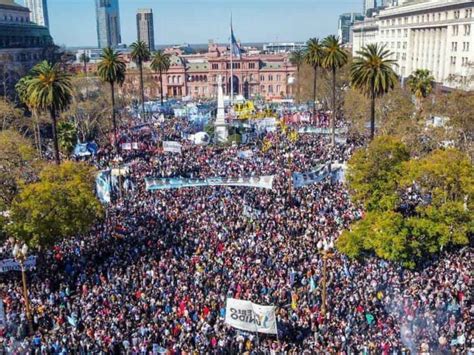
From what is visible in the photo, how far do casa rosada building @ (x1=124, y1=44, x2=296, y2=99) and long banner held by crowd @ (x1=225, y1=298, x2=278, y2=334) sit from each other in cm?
12352

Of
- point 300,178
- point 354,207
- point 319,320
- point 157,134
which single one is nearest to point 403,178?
point 354,207

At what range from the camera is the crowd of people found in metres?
22.3

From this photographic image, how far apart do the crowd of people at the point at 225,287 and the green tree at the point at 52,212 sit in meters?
1.87

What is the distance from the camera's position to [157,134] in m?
67.9

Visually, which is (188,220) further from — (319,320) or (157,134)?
(157,134)

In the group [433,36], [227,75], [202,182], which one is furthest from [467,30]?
[227,75]

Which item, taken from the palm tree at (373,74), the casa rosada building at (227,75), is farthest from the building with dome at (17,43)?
the palm tree at (373,74)

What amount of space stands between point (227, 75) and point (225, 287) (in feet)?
402

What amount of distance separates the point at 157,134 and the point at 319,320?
48230 millimetres

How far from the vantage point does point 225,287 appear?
2616 cm

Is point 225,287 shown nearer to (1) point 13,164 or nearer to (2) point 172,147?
(1) point 13,164

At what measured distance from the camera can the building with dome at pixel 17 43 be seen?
84.2m

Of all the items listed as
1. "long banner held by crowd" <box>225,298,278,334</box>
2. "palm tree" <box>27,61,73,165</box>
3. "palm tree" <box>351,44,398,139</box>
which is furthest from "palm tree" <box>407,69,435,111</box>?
"long banner held by crowd" <box>225,298,278,334</box>

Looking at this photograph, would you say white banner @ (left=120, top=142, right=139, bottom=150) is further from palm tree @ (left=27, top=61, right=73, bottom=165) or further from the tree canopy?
the tree canopy
